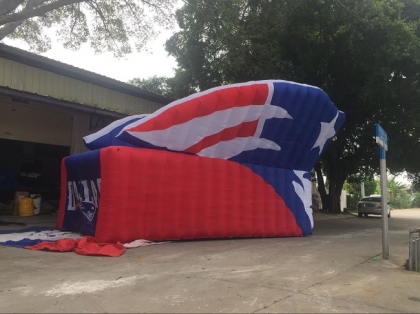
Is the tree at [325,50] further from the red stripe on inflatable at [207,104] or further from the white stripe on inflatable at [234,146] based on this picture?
the white stripe on inflatable at [234,146]

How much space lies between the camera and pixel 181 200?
32.4 feet

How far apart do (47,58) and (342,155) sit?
50.0ft

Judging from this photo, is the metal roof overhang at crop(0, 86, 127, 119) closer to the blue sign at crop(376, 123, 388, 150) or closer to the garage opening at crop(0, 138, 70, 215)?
the garage opening at crop(0, 138, 70, 215)

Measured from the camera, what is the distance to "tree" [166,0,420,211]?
44.4 feet

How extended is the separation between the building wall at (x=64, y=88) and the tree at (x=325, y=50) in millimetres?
3131

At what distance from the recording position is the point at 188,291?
5301 mm

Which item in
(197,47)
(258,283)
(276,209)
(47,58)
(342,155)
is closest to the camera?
(258,283)

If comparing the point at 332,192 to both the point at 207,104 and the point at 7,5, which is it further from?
the point at 7,5

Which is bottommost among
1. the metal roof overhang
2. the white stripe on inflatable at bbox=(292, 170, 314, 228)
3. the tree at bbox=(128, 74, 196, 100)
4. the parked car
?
the parked car

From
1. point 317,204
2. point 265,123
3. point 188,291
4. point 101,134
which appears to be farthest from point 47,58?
point 317,204

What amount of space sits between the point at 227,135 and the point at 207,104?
3.54 ft

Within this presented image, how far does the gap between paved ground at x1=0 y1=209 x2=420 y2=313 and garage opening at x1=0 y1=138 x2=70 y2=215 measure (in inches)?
336

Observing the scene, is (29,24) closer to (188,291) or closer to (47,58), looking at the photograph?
(47,58)

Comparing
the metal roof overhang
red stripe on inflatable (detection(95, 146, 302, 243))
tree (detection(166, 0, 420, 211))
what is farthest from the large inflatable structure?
tree (detection(166, 0, 420, 211))
